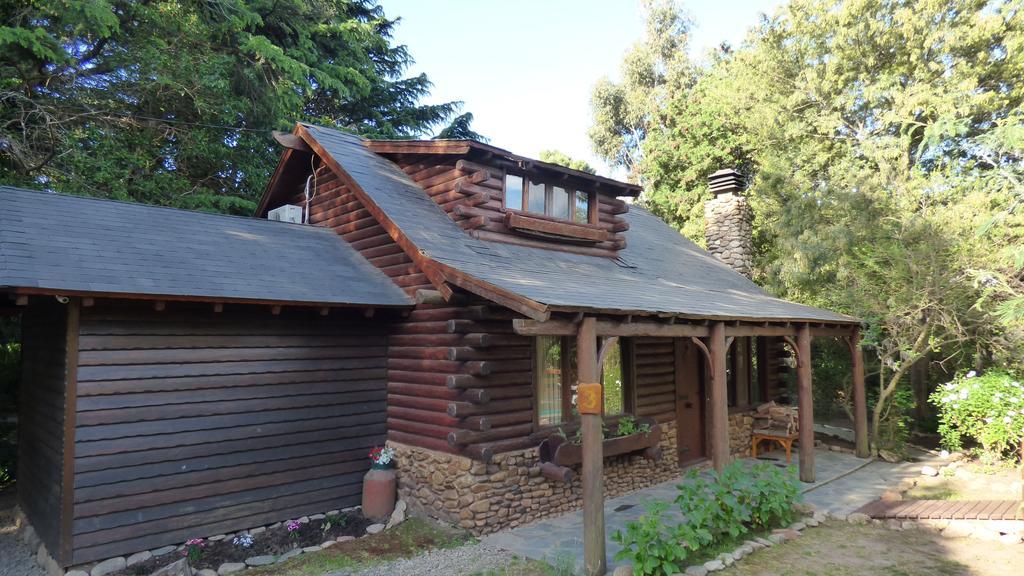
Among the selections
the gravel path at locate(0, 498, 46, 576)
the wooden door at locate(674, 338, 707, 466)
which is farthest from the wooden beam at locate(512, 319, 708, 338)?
the gravel path at locate(0, 498, 46, 576)

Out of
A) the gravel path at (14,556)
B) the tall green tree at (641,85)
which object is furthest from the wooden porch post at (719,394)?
the tall green tree at (641,85)

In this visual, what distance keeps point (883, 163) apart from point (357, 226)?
39.1ft

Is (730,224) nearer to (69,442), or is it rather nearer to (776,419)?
(776,419)

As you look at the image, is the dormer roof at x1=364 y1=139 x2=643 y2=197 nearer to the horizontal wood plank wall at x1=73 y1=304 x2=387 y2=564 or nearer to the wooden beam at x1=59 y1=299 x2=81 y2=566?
the horizontal wood plank wall at x1=73 y1=304 x2=387 y2=564

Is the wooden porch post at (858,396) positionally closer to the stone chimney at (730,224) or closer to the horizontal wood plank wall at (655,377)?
the horizontal wood plank wall at (655,377)

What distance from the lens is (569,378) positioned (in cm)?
868

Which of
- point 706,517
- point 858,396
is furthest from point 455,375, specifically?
point 858,396

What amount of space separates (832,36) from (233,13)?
17.7 meters

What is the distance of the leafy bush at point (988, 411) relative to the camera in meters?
10.3

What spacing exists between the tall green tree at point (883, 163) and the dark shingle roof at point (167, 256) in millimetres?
9858

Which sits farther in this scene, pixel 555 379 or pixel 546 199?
pixel 546 199

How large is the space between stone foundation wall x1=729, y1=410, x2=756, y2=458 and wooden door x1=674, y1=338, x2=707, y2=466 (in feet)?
1.85

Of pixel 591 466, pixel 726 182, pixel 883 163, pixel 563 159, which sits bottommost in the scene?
pixel 591 466

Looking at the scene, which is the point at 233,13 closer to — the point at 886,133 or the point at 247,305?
the point at 247,305
